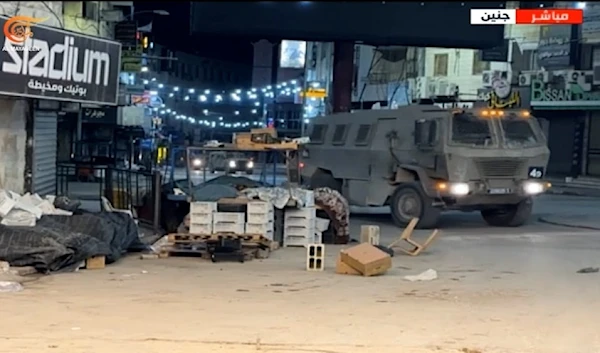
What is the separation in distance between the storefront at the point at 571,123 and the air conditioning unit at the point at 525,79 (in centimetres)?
90

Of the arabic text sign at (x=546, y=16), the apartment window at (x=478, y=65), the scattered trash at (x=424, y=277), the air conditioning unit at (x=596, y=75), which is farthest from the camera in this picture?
the apartment window at (x=478, y=65)

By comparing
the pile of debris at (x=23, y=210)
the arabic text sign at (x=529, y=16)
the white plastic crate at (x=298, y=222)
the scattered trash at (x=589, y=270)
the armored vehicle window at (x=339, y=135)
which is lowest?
the scattered trash at (x=589, y=270)

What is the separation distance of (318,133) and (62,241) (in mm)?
11321

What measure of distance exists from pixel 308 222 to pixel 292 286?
4.45 meters

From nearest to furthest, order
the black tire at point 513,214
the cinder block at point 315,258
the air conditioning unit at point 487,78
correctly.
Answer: the cinder block at point 315,258 → the black tire at point 513,214 → the air conditioning unit at point 487,78

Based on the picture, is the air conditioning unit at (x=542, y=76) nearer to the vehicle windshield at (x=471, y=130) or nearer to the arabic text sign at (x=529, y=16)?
the arabic text sign at (x=529, y=16)

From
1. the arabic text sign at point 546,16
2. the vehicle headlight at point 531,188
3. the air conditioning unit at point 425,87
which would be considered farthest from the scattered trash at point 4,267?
the air conditioning unit at point 425,87

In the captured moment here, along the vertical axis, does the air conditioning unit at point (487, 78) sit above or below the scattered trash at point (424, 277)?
above

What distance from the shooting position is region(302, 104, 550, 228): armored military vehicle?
736 inches

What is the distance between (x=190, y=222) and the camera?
49.8 ft

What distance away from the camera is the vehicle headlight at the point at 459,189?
18516 mm

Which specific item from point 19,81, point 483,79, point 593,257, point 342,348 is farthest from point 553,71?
point 342,348

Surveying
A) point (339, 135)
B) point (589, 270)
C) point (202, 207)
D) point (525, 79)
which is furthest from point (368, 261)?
point (525, 79)

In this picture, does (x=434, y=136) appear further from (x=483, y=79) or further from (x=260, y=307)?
(x=483, y=79)
